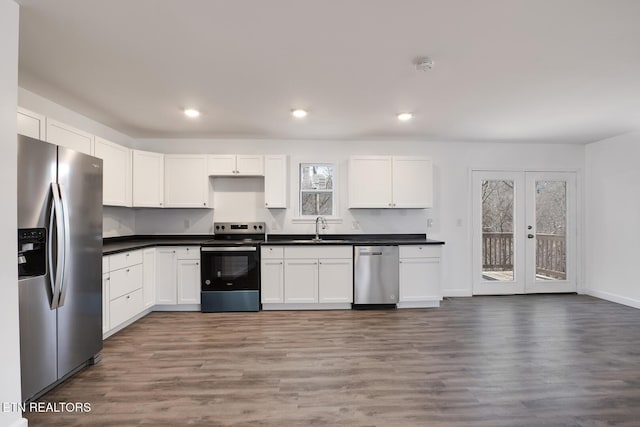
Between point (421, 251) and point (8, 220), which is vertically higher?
point (8, 220)

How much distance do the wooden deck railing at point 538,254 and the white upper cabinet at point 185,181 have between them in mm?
4366

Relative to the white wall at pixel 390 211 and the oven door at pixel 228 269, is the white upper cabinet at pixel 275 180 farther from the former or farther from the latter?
the oven door at pixel 228 269

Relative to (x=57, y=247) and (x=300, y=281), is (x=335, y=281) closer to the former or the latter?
(x=300, y=281)

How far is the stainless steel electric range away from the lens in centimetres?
412

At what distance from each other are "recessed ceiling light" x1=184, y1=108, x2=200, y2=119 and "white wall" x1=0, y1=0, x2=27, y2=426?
1734 millimetres

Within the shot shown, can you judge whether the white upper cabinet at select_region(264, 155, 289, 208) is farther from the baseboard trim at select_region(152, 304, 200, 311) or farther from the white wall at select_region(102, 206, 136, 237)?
the white wall at select_region(102, 206, 136, 237)

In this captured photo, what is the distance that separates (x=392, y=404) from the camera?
210 centimetres

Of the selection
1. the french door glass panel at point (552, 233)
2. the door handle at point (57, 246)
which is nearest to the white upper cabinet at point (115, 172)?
the door handle at point (57, 246)

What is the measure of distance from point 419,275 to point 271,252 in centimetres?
202

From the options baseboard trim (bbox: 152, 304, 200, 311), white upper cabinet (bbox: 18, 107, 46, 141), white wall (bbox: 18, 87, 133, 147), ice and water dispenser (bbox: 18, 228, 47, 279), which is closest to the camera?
ice and water dispenser (bbox: 18, 228, 47, 279)

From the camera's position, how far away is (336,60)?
2365 mm

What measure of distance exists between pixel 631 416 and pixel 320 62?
3132 mm

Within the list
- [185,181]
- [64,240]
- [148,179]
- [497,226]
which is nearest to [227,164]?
[185,181]

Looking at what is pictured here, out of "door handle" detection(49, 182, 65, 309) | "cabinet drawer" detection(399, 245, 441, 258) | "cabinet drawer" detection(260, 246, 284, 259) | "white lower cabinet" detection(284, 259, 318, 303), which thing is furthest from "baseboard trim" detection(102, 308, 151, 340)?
"cabinet drawer" detection(399, 245, 441, 258)
